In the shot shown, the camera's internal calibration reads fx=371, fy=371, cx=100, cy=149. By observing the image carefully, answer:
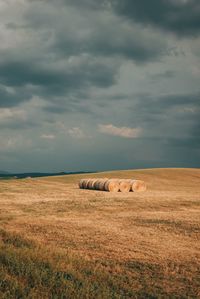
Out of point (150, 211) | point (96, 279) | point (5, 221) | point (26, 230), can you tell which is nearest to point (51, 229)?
point (26, 230)

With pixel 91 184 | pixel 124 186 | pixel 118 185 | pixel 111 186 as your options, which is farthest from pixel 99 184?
pixel 124 186

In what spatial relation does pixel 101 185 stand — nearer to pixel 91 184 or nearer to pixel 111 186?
pixel 111 186

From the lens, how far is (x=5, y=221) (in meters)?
15.4

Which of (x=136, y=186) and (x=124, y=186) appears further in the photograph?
(x=136, y=186)

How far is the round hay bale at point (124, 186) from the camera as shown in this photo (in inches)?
1368

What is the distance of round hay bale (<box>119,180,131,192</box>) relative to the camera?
3475 centimetres

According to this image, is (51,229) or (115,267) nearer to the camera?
(115,267)

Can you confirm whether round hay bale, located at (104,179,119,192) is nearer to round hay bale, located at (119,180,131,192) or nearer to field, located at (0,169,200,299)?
round hay bale, located at (119,180,131,192)

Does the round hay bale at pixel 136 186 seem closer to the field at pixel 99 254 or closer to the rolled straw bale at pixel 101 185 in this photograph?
the rolled straw bale at pixel 101 185

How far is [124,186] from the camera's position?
35031mm

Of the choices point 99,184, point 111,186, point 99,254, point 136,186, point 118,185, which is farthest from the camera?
point 99,184

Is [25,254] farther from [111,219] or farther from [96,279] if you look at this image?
[111,219]

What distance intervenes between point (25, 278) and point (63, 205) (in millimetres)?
14133

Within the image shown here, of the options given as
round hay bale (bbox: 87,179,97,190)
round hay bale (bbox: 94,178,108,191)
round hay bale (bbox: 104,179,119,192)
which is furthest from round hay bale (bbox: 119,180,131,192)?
round hay bale (bbox: 87,179,97,190)
